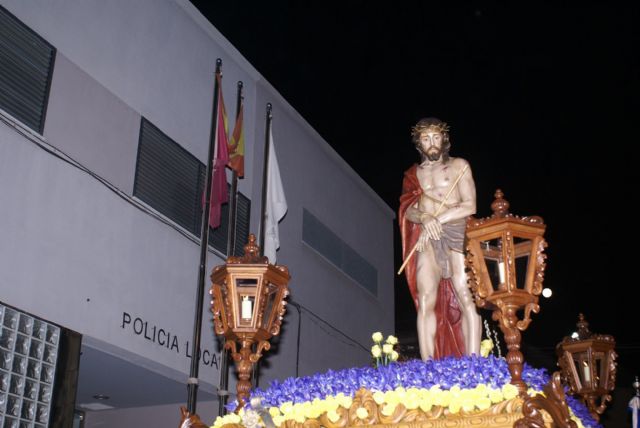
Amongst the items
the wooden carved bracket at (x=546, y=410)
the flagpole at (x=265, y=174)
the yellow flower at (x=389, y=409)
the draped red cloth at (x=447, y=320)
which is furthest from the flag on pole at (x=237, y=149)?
the wooden carved bracket at (x=546, y=410)

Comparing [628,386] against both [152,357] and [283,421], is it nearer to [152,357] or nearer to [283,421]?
[152,357]

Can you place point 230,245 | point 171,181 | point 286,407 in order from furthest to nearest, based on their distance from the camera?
1. point 230,245
2. point 171,181
3. point 286,407

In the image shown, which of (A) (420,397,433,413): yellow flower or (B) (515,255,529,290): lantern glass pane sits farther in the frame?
(B) (515,255,529,290): lantern glass pane

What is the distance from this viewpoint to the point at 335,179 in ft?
54.1

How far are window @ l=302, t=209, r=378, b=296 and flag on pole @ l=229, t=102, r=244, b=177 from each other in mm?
2982

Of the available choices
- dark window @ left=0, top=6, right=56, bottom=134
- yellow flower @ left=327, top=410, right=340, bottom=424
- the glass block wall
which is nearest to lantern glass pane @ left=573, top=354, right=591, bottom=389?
yellow flower @ left=327, top=410, right=340, bottom=424

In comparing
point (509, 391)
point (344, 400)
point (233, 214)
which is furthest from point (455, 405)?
point (233, 214)

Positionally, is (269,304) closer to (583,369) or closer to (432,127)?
(432,127)

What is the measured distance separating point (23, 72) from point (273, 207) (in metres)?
4.67

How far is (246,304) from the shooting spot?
6.37 m

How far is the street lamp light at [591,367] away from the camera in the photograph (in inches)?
329

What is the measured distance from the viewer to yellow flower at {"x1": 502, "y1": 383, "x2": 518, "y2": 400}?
5273mm

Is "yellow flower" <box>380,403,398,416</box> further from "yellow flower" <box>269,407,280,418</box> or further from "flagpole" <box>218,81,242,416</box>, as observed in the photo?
"flagpole" <box>218,81,242,416</box>

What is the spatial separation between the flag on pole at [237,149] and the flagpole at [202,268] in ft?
1.31
